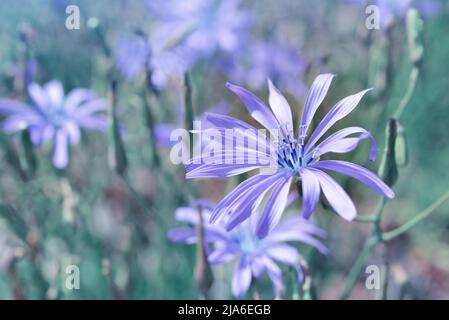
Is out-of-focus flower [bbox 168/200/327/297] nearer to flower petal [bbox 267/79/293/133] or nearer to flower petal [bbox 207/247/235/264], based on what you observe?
flower petal [bbox 207/247/235/264]

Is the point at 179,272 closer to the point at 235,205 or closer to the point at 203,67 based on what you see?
the point at 203,67

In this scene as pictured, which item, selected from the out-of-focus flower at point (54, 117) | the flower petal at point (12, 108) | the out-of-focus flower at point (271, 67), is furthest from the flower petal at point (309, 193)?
the out-of-focus flower at point (271, 67)

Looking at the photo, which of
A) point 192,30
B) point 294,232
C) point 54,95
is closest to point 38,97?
point 54,95

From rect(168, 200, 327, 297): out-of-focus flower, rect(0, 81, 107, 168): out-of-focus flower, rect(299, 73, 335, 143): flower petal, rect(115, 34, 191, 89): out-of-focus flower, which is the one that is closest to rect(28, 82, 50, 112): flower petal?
rect(0, 81, 107, 168): out-of-focus flower

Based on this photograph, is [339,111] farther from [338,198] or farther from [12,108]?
[12,108]
